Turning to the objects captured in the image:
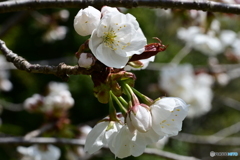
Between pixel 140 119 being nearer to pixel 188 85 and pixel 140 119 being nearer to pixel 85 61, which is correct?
pixel 85 61

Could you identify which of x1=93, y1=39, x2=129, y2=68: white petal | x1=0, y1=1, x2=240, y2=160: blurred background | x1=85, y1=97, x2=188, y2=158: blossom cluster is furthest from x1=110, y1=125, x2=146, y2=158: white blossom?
x1=0, y1=1, x2=240, y2=160: blurred background

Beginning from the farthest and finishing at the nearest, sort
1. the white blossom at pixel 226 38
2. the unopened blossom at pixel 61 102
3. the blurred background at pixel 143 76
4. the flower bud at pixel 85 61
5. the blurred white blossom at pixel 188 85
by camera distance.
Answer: the blurred white blossom at pixel 188 85
the white blossom at pixel 226 38
the blurred background at pixel 143 76
the unopened blossom at pixel 61 102
the flower bud at pixel 85 61

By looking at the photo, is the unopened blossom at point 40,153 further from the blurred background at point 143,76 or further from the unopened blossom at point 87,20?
the unopened blossom at point 87,20

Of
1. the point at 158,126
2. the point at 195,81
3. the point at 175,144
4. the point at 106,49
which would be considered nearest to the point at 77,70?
the point at 106,49

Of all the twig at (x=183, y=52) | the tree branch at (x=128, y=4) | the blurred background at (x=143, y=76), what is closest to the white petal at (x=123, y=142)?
the tree branch at (x=128, y=4)

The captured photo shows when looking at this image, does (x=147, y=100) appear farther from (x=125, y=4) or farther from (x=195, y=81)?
(x=195, y=81)

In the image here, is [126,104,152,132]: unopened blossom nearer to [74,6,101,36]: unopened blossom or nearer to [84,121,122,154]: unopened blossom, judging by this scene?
[84,121,122,154]: unopened blossom

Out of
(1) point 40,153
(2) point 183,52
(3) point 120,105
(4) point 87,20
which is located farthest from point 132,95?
(2) point 183,52
